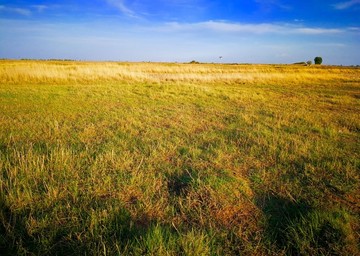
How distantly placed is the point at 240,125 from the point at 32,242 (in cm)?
600

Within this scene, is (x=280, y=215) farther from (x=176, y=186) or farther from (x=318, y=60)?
(x=318, y=60)

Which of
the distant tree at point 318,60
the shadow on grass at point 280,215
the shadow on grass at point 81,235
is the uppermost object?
the distant tree at point 318,60

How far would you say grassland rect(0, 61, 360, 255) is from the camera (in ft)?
8.04

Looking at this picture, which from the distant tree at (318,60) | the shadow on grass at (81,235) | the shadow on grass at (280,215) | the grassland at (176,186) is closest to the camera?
the shadow on grass at (81,235)

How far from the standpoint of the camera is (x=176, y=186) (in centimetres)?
362

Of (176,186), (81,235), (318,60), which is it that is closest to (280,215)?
(176,186)

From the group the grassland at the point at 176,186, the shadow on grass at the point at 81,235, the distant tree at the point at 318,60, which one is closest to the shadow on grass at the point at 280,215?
the grassland at the point at 176,186

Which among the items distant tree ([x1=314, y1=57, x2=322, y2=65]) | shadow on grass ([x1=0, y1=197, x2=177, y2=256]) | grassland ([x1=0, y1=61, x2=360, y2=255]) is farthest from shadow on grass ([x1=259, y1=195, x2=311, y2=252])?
distant tree ([x1=314, y1=57, x2=322, y2=65])

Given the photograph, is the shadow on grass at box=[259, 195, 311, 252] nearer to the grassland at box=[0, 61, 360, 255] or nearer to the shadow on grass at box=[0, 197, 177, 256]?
the grassland at box=[0, 61, 360, 255]

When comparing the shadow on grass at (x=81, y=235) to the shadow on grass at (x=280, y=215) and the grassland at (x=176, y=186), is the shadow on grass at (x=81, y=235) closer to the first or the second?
the grassland at (x=176, y=186)

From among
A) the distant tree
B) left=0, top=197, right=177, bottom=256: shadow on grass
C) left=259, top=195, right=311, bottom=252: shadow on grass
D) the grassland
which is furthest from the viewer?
the distant tree

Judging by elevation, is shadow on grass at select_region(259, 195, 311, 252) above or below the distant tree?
below

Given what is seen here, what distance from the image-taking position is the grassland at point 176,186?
8.04ft

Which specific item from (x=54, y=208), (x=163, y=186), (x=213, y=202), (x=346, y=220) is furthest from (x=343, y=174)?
(x=54, y=208)
